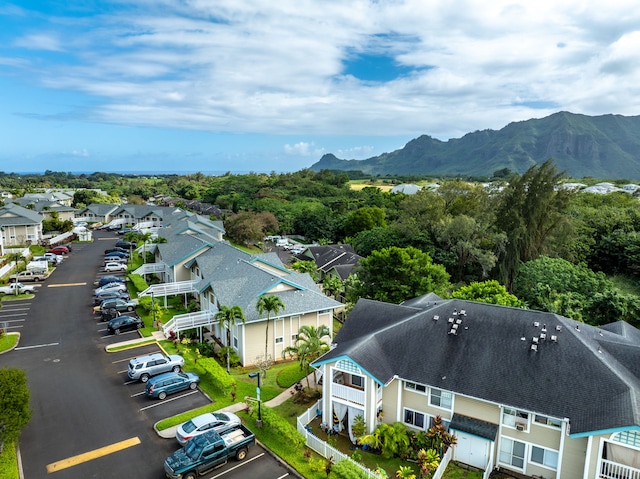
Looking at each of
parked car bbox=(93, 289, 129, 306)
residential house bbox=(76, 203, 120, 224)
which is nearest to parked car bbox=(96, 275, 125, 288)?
parked car bbox=(93, 289, 129, 306)

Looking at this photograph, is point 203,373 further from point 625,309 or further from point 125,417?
point 625,309

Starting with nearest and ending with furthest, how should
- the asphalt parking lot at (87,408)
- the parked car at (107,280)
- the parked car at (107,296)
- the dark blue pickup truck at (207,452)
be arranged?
1. the dark blue pickup truck at (207,452)
2. the asphalt parking lot at (87,408)
3. the parked car at (107,296)
4. the parked car at (107,280)

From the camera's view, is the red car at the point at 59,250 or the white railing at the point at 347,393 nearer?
the white railing at the point at 347,393

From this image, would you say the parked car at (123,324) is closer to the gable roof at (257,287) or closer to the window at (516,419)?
the gable roof at (257,287)

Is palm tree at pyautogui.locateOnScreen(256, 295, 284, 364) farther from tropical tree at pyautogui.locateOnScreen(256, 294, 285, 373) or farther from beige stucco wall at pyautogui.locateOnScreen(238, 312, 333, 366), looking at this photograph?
beige stucco wall at pyautogui.locateOnScreen(238, 312, 333, 366)

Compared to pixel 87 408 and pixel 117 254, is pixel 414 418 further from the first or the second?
pixel 117 254

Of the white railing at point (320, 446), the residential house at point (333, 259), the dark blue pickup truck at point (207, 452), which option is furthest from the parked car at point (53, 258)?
the white railing at point (320, 446)
